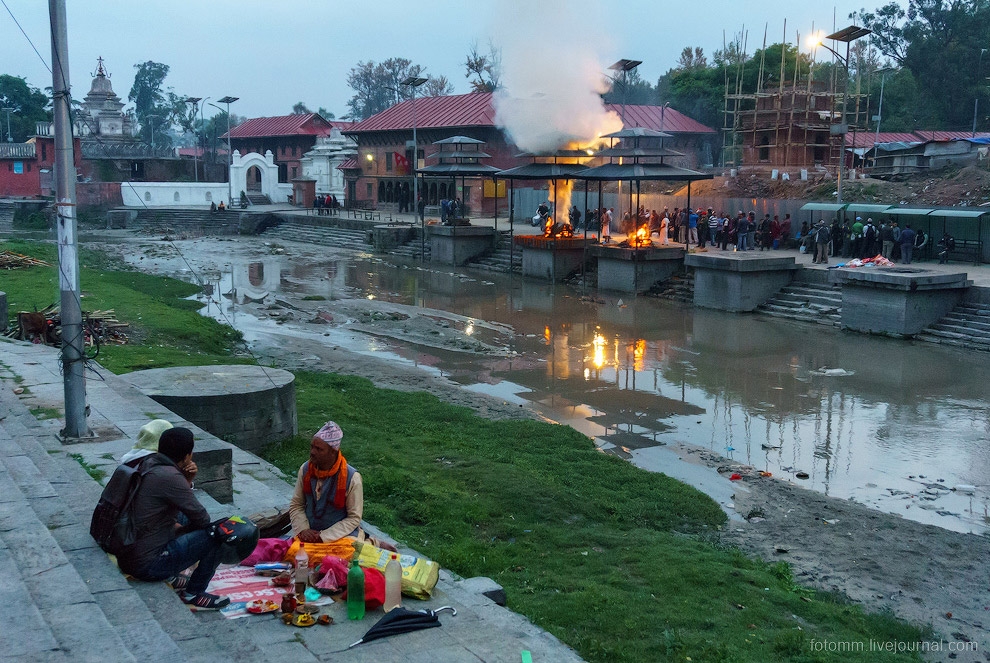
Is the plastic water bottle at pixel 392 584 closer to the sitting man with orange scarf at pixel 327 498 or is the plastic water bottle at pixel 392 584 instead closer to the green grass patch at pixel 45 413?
the sitting man with orange scarf at pixel 327 498

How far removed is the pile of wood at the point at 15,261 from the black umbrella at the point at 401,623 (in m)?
25.3

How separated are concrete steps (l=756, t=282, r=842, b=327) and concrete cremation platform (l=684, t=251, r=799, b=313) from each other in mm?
271

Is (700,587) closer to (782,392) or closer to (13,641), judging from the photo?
(13,641)

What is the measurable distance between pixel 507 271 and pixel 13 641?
28.8m

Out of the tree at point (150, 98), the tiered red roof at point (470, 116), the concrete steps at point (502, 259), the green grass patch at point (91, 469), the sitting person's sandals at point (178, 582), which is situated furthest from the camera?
the tree at point (150, 98)

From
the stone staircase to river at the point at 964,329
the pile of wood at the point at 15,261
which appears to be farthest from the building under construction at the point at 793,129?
the pile of wood at the point at 15,261

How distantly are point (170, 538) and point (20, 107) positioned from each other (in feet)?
252

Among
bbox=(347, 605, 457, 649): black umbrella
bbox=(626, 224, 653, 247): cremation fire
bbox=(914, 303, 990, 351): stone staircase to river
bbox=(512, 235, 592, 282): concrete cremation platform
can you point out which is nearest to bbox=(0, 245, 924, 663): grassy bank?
bbox=(347, 605, 457, 649): black umbrella

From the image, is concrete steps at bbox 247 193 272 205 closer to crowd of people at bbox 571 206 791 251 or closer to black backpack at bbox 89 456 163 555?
crowd of people at bbox 571 206 791 251

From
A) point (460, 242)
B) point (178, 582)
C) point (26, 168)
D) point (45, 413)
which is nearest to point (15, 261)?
point (460, 242)

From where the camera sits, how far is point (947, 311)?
19844mm

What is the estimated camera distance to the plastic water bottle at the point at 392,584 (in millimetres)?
5613

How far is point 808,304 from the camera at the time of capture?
888 inches

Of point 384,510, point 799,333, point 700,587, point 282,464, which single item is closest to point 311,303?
point 799,333
